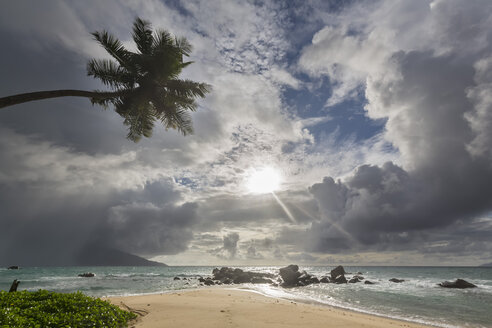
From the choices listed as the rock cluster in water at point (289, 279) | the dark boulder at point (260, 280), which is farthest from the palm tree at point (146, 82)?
the dark boulder at point (260, 280)

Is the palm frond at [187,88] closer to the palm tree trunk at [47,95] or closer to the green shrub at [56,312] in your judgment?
the palm tree trunk at [47,95]

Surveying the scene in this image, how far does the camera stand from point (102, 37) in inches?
497

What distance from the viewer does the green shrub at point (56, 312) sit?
665cm

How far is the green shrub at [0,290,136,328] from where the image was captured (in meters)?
6.65

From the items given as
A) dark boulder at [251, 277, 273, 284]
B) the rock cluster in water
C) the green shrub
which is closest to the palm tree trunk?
the green shrub

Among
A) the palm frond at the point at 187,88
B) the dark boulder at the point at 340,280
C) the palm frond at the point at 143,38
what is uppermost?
the palm frond at the point at 143,38

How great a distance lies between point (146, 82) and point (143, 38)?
2.72 meters

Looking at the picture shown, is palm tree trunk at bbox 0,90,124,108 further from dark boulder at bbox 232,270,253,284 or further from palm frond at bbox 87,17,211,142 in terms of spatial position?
dark boulder at bbox 232,270,253,284

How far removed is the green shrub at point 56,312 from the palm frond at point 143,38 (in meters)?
12.4

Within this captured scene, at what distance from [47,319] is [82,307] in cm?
124

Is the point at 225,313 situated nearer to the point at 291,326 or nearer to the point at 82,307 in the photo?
the point at 291,326

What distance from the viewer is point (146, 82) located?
13.7 meters

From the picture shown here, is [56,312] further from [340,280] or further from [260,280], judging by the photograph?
[340,280]

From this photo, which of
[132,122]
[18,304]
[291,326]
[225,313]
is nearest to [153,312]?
[225,313]
